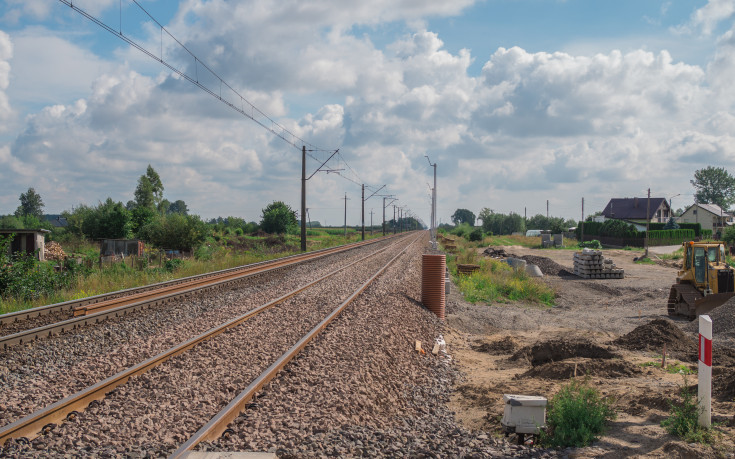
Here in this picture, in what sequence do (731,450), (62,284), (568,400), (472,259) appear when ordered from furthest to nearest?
(472,259) < (62,284) < (568,400) < (731,450)

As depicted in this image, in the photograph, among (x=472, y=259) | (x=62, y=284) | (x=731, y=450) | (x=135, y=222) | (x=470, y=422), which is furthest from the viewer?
(x=135, y=222)

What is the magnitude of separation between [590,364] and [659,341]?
3817mm

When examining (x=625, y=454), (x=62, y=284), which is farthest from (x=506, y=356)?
(x=62, y=284)

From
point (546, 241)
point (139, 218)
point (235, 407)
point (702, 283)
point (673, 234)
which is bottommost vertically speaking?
point (235, 407)

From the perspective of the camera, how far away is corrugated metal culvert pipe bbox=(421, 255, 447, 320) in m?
15.0

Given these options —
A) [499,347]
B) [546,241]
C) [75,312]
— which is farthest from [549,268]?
[546,241]

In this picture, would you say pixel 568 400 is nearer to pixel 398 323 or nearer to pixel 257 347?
pixel 257 347

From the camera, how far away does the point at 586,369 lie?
345 inches

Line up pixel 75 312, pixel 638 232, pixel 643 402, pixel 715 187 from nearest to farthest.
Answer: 1. pixel 643 402
2. pixel 75 312
3. pixel 638 232
4. pixel 715 187

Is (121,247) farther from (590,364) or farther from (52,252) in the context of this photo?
(590,364)

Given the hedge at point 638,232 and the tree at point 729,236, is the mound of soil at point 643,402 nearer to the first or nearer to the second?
the tree at point 729,236

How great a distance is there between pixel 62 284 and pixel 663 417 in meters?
17.3

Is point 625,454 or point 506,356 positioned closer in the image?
point 625,454

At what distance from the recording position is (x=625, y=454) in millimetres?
5391
